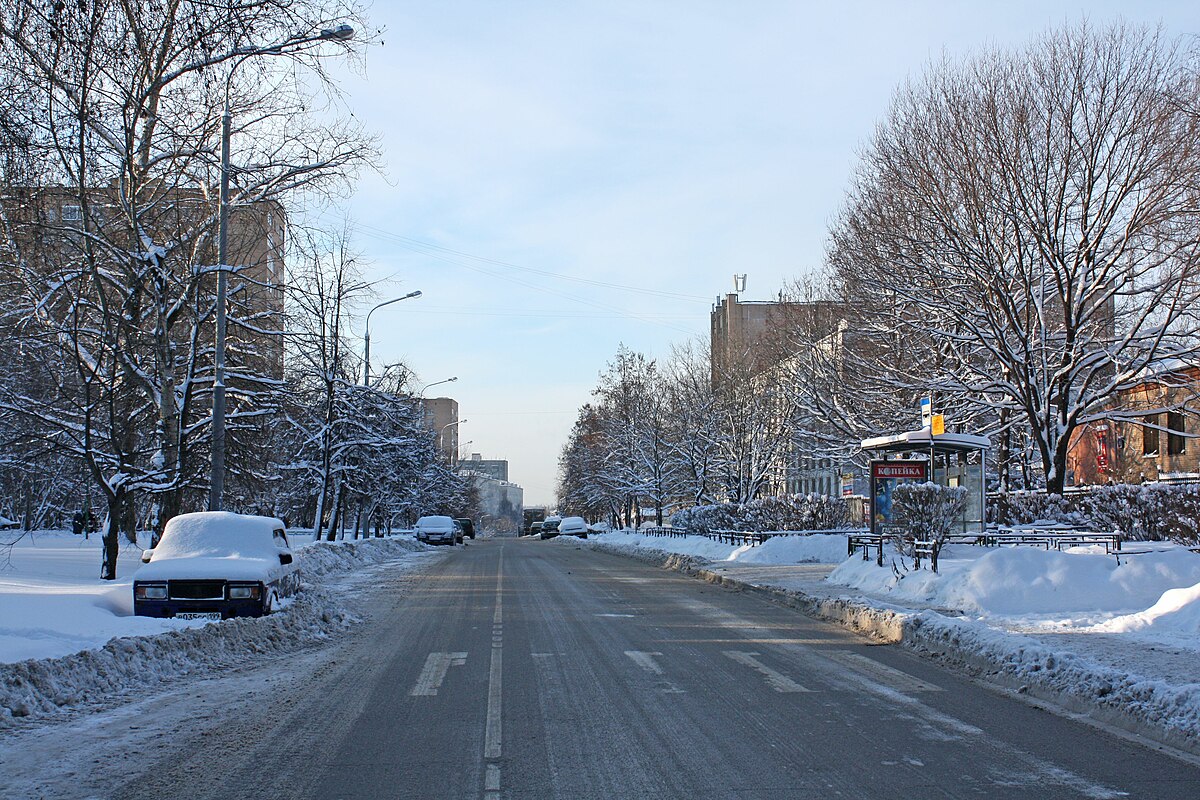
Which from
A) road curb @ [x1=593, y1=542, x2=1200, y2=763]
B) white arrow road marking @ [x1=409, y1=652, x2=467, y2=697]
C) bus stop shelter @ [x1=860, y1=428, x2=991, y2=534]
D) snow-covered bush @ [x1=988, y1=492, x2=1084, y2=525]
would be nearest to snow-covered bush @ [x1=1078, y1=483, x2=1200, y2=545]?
snow-covered bush @ [x1=988, y1=492, x2=1084, y2=525]

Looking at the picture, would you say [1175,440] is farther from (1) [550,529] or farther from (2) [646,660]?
(1) [550,529]

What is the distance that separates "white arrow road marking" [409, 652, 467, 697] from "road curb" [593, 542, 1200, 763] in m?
5.44

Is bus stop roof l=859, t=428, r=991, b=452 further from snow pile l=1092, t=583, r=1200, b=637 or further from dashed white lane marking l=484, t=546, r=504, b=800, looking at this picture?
dashed white lane marking l=484, t=546, r=504, b=800

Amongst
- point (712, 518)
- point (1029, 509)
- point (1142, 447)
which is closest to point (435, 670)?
point (1029, 509)

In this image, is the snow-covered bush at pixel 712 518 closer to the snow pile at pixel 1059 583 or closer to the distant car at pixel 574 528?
the snow pile at pixel 1059 583

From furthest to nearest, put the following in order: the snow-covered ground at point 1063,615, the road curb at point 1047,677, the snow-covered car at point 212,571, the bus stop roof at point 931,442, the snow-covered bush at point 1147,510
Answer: the bus stop roof at point 931,442, the snow-covered bush at point 1147,510, the snow-covered car at point 212,571, the snow-covered ground at point 1063,615, the road curb at point 1047,677

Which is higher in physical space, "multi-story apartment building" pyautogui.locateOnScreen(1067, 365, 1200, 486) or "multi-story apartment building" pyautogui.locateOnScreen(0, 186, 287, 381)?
"multi-story apartment building" pyautogui.locateOnScreen(0, 186, 287, 381)

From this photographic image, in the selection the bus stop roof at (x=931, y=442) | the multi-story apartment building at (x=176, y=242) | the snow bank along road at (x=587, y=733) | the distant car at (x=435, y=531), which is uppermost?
the multi-story apartment building at (x=176, y=242)

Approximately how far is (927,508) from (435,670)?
453 inches

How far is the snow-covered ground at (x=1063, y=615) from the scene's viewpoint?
8805 mm

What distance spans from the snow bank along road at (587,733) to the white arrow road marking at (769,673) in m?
0.06

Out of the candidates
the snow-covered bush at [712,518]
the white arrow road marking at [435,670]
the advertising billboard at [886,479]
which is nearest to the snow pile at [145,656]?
the white arrow road marking at [435,670]

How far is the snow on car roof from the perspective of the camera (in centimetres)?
1500

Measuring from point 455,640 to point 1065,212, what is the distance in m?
25.3
